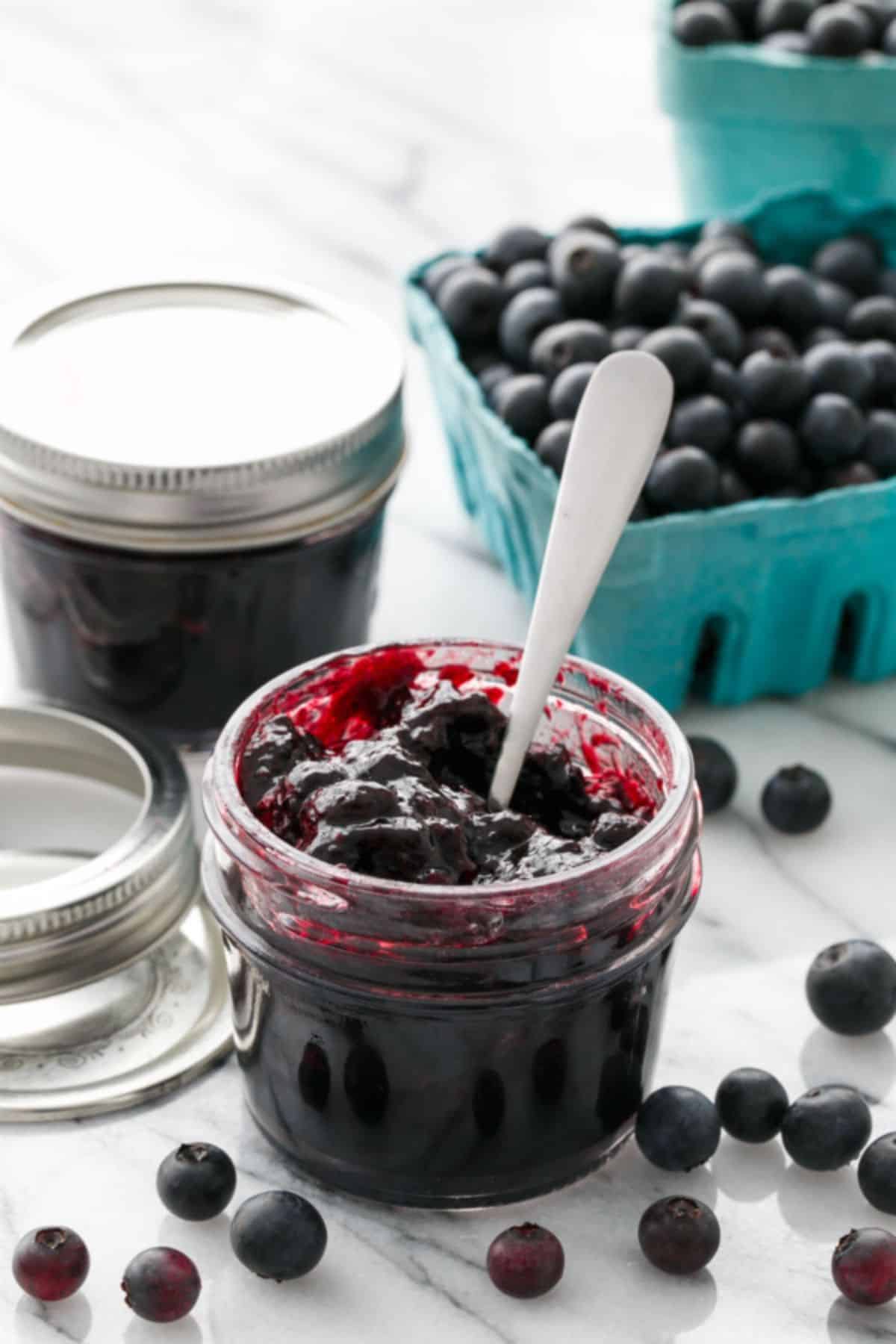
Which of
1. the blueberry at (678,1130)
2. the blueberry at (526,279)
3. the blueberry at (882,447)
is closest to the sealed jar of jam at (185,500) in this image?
the blueberry at (526,279)

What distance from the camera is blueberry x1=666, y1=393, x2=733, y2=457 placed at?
168 cm

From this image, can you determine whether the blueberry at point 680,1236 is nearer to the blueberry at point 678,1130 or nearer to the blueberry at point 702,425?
the blueberry at point 678,1130

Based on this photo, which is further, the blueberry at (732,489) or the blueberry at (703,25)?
the blueberry at (703,25)

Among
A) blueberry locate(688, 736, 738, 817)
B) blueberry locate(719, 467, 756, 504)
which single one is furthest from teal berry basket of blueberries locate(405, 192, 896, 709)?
blueberry locate(688, 736, 738, 817)

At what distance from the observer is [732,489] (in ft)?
5.53

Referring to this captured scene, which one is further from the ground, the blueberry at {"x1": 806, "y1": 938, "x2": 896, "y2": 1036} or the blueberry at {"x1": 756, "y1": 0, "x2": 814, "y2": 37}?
the blueberry at {"x1": 756, "y1": 0, "x2": 814, "y2": 37}

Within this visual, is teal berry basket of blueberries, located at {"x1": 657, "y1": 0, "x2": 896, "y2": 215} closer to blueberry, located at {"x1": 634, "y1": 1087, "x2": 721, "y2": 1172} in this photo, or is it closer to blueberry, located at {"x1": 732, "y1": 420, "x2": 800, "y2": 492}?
blueberry, located at {"x1": 732, "y1": 420, "x2": 800, "y2": 492}

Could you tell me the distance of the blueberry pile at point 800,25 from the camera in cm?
209

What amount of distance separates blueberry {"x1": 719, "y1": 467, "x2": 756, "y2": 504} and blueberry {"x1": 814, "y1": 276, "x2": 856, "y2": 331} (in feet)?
0.90

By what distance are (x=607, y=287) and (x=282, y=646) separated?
20.7 inches

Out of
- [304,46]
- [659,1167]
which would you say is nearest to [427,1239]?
[659,1167]

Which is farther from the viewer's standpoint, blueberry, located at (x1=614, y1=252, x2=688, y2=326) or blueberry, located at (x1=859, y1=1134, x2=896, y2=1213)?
blueberry, located at (x1=614, y1=252, x2=688, y2=326)

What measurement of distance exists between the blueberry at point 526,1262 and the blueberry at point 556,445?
0.71m

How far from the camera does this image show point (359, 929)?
3.71 ft
